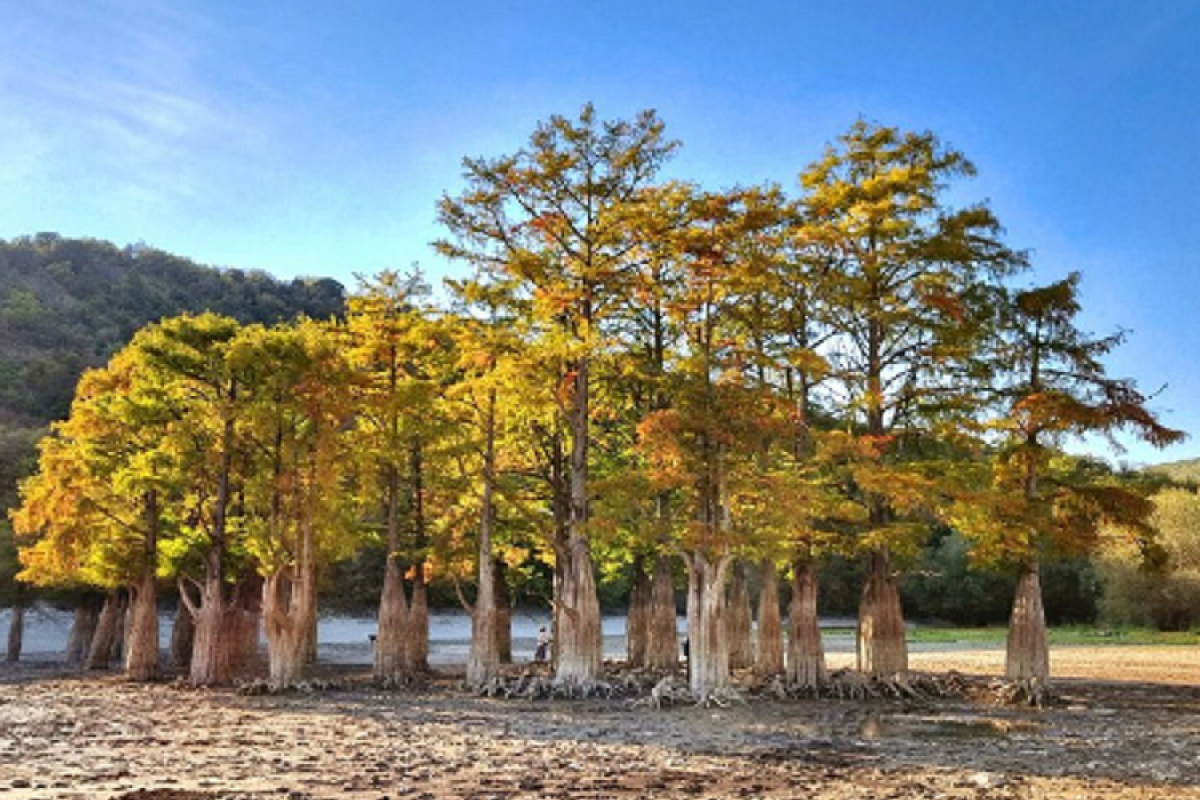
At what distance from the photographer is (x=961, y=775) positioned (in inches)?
575

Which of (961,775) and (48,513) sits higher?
(48,513)

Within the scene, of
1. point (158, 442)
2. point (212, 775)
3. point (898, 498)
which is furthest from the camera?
point (158, 442)

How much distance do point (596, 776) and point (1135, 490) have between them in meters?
19.2

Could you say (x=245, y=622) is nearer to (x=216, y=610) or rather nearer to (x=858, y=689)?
(x=216, y=610)

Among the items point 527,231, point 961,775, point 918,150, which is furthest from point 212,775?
point 918,150

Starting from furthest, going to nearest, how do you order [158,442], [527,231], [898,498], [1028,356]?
[158,442], [527,231], [1028,356], [898,498]

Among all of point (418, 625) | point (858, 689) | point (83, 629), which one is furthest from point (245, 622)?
point (858, 689)

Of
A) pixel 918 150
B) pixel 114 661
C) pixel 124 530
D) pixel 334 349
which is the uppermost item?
pixel 918 150

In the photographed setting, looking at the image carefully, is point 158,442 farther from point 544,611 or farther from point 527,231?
point 544,611

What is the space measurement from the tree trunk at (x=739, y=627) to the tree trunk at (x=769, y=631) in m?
4.77

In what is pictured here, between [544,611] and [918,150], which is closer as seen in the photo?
[918,150]

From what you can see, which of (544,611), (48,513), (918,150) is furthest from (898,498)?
(544,611)

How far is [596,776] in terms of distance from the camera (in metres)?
14.3

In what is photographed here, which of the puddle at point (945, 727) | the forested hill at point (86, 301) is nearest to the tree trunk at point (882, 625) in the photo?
the puddle at point (945, 727)
